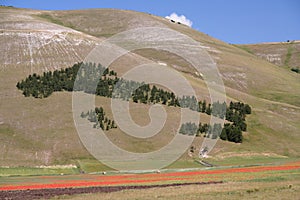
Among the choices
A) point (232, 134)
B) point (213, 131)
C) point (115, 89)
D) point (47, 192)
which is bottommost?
point (47, 192)

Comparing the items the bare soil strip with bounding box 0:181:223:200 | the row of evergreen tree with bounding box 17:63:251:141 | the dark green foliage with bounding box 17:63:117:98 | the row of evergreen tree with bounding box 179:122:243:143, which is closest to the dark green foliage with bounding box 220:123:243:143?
the row of evergreen tree with bounding box 179:122:243:143

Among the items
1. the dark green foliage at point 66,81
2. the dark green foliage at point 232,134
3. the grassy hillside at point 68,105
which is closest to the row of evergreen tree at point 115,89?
the dark green foliage at point 66,81

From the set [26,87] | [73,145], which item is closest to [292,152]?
[73,145]

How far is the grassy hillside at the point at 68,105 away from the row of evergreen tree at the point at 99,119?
6.25ft

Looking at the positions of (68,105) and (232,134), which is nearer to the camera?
(232,134)

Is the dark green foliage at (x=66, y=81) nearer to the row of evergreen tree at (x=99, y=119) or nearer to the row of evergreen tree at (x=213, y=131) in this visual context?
the row of evergreen tree at (x=99, y=119)

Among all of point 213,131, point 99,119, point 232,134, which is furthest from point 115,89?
point 232,134

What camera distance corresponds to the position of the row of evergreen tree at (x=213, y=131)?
7431 cm

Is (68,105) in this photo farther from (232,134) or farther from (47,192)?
(47,192)

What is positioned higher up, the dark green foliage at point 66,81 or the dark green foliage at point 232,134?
the dark green foliage at point 66,81

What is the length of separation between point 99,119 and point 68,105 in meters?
7.38

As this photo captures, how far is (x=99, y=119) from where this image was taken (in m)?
73.8

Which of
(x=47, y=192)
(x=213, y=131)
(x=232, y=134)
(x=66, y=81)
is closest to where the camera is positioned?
(x=47, y=192)

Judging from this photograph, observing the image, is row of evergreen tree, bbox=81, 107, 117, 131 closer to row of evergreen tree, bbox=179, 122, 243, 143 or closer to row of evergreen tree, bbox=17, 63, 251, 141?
row of evergreen tree, bbox=17, 63, 251, 141
